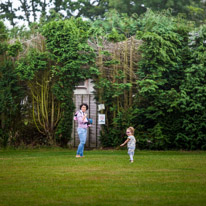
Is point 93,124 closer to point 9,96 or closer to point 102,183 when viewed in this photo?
point 9,96

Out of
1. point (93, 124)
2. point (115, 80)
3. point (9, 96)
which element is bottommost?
point (93, 124)

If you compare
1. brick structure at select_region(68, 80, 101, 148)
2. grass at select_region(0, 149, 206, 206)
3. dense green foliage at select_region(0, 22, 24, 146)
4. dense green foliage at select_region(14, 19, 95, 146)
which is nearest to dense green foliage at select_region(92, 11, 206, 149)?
brick structure at select_region(68, 80, 101, 148)

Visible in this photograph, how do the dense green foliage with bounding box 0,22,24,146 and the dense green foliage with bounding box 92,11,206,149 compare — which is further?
the dense green foliage with bounding box 0,22,24,146

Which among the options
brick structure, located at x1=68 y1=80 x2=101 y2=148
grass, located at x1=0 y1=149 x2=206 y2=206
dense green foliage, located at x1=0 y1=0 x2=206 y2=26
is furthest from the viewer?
dense green foliage, located at x1=0 y1=0 x2=206 y2=26

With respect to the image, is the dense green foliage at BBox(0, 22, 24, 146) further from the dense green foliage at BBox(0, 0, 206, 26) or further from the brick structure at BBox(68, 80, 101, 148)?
the dense green foliage at BBox(0, 0, 206, 26)

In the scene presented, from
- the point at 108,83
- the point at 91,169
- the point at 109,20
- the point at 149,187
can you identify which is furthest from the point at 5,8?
the point at 149,187

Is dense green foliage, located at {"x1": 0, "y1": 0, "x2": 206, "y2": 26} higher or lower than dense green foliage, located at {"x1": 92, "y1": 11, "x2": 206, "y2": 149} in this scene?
higher

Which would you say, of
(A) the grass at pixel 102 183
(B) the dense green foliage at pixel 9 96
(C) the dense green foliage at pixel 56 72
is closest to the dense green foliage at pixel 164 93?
(C) the dense green foliage at pixel 56 72

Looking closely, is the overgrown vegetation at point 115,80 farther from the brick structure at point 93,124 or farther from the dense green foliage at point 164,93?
the brick structure at point 93,124

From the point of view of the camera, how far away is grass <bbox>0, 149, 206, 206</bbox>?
21.9ft

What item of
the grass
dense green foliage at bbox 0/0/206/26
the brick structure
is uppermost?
dense green foliage at bbox 0/0/206/26

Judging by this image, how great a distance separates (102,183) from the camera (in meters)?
8.23

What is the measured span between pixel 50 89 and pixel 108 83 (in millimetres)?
2420

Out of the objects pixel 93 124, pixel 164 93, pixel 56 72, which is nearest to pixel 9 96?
pixel 56 72
